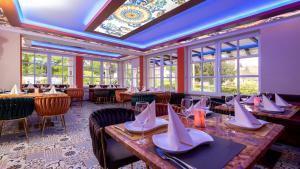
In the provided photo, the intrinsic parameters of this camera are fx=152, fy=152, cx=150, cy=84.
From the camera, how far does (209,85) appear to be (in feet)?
18.9

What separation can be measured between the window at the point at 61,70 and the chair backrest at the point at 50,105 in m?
6.39

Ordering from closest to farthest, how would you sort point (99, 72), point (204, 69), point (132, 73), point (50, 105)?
point (50, 105) < point (204, 69) < point (132, 73) < point (99, 72)

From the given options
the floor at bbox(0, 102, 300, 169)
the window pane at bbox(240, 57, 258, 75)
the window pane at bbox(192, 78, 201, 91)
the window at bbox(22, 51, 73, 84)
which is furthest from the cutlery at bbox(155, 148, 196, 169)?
the window at bbox(22, 51, 73, 84)

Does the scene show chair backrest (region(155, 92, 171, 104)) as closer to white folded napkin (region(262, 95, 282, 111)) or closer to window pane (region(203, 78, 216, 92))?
window pane (region(203, 78, 216, 92))

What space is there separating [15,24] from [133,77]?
6.40m

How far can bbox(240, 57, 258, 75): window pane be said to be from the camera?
4570mm

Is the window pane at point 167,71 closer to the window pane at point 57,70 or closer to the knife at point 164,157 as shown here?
the window pane at point 57,70

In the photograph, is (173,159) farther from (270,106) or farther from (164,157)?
(270,106)

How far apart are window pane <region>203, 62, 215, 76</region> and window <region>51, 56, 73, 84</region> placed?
24.7ft

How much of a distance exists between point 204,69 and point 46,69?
8.17 metres

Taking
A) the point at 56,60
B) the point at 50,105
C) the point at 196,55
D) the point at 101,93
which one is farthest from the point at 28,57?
the point at 196,55

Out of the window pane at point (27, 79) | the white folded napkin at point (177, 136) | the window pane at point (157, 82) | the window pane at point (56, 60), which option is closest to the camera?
the white folded napkin at point (177, 136)

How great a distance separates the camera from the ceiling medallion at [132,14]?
145 inches

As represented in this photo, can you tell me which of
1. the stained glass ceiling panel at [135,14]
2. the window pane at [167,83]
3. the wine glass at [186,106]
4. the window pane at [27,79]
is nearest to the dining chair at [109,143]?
the wine glass at [186,106]
